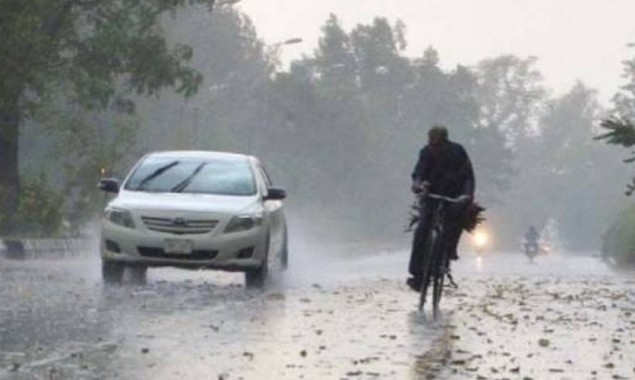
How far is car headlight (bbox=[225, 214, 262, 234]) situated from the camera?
909 inches

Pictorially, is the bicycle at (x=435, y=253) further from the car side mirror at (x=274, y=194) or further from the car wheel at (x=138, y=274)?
the car wheel at (x=138, y=274)

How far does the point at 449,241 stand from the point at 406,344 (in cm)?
484

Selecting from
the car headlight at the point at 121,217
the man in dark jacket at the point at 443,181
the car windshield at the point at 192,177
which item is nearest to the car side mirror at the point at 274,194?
the car windshield at the point at 192,177

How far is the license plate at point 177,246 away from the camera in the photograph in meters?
22.8

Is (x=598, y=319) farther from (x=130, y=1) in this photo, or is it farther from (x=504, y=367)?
(x=130, y=1)

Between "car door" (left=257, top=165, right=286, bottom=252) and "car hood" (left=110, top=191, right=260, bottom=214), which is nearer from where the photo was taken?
"car hood" (left=110, top=191, right=260, bottom=214)

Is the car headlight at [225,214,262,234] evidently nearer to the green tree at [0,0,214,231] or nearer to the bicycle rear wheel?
the bicycle rear wheel

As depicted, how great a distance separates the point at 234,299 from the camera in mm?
19938

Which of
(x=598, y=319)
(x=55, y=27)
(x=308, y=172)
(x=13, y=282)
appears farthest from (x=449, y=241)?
(x=308, y=172)

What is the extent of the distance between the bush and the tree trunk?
56.2 feet

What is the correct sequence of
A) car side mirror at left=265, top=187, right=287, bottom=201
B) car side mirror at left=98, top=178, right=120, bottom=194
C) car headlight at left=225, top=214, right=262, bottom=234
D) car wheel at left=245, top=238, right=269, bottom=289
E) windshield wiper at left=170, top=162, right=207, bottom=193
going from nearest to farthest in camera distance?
1. car headlight at left=225, top=214, right=262, bottom=234
2. car wheel at left=245, top=238, right=269, bottom=289
3. windshield wiper at left=170, top=162, right=207, bottom=193
4. car side mirror at left=98, top=178, right=120, bottom=194
5. car side mirror at left=265, top=187, right=287, bottom=201

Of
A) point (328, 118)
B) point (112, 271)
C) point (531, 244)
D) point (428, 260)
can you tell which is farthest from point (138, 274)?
point (328, 118)

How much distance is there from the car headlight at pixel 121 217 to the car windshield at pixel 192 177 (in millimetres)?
1013

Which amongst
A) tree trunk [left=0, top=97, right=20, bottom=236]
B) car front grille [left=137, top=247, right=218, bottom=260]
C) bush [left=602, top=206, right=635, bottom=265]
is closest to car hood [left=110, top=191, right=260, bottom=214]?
car front grille [left=137, top=247, right=218, bottom=260]
